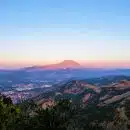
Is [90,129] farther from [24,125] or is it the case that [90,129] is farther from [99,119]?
[24,125]

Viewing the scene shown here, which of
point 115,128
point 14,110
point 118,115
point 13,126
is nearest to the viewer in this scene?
point 13,126

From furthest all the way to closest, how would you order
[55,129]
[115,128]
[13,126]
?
[115,128], [13,126], [55,129]

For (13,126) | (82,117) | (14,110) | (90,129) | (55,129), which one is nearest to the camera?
(55,129)

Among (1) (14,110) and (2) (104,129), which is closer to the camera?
(1) (14,110)

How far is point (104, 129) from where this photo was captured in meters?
131

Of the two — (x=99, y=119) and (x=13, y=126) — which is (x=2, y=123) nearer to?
(x=13, y=126)

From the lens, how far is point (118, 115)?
6132 inches

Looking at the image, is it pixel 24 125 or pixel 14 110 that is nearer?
pixel 24 125

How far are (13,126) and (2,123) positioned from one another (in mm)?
2714

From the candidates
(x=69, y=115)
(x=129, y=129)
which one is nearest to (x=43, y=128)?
(x=69, y=115)

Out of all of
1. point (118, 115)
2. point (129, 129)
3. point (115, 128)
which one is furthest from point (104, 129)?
point (118, 115)

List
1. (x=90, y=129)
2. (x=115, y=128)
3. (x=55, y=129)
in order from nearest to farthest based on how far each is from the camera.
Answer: (x=55, y=129), (x=90, y=129), (x=115, y=128)

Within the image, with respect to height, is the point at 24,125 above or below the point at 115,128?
above

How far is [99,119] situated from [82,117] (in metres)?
12.8
